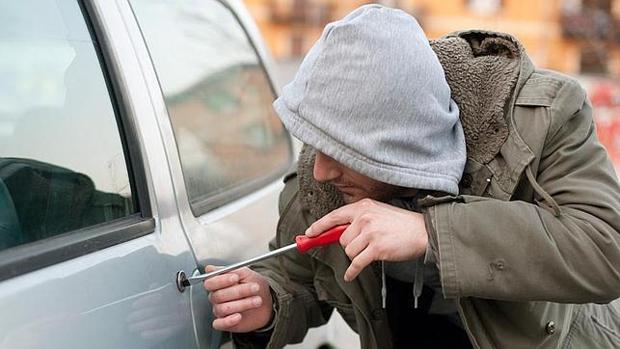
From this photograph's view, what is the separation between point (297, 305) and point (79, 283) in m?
0.76

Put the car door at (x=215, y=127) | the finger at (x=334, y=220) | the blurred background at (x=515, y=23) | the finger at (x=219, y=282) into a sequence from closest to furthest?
the finger at (x=334, y=220)
the finger at (x=219, y=282)
the car door at (x=215, y=127)
the blurred background at (x=515, y=23)

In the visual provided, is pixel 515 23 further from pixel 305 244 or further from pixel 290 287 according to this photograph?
pixel 305 244

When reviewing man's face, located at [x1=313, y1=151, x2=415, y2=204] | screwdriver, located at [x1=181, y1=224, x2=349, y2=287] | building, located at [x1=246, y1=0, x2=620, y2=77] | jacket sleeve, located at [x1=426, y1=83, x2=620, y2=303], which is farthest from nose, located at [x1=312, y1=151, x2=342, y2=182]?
building, located at [x1=246, y1=0, x2=620, y2=77]

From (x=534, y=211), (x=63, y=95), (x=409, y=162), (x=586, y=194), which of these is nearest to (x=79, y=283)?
(x=63, y=95)

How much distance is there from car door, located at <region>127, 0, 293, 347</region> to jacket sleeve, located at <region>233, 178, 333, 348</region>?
4.4 inches

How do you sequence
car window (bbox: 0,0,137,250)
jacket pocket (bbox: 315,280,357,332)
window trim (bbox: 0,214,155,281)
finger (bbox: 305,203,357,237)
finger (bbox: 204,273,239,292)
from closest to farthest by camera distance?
window trim (bbox: 0,214,155,281), car window (bbox: 0,0,137,250), finger (bbox: 305,203,357,237), finger (bbox: 204,273,239,292), jacket pocket (bbox: 315,280,357,332)

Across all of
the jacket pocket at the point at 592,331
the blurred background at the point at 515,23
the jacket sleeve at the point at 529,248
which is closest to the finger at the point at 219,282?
the jacket sleeve at the point at 529,248

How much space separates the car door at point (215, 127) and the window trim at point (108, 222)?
0.12 meters

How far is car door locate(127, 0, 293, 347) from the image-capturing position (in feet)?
6.48

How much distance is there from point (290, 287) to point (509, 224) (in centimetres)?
65

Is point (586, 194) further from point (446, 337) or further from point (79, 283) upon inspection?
point (79, 283)

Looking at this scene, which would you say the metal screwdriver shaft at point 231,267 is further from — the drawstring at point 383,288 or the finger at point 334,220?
the drawstring at point 383,288

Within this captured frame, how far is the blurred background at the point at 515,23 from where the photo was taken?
78.2 ft

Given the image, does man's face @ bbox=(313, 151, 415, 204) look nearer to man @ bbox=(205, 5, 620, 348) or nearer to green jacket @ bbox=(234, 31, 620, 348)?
man @ bbox=(205, 5, 620, 348)
